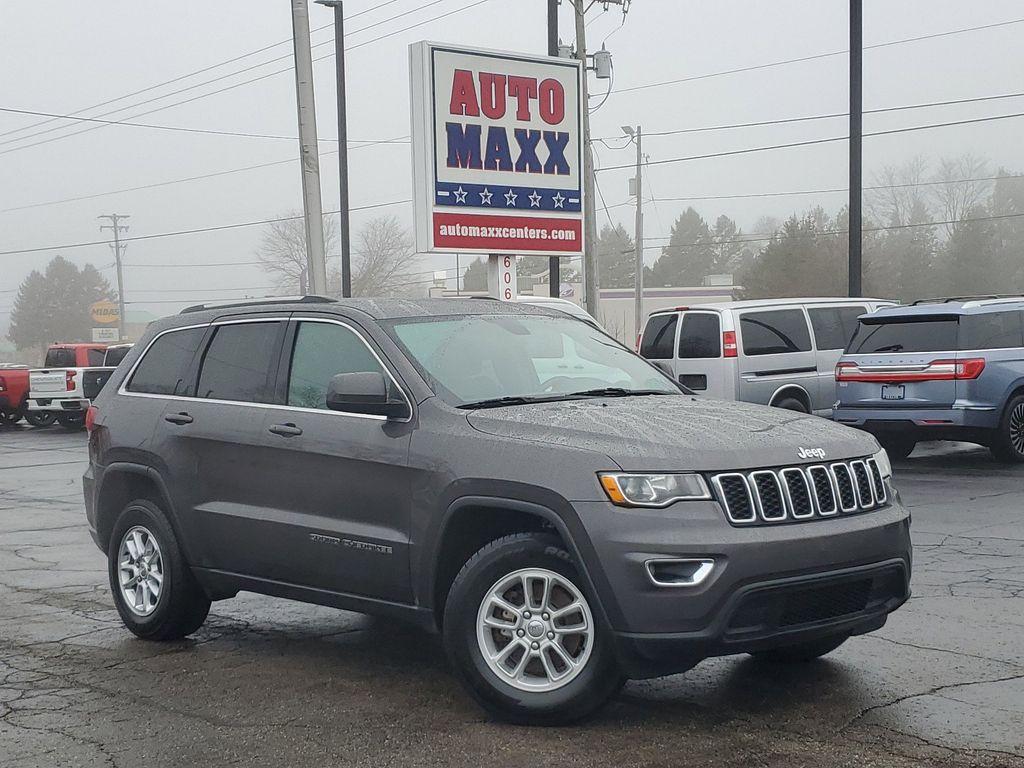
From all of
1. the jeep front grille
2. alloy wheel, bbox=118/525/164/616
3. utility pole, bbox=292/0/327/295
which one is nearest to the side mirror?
the jeep front grille

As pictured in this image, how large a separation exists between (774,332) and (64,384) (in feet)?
53.3

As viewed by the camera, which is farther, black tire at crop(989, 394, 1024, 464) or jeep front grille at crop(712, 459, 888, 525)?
black tire at crop(989, 394, 1024, 464)

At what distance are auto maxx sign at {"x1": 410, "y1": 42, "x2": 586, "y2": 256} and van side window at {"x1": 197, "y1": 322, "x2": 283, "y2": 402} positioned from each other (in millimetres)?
10928

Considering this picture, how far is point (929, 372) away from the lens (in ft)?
46.5

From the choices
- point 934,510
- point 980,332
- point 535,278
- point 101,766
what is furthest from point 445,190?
Result: point 535,278

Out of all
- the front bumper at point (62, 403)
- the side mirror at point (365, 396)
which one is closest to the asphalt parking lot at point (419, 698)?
the side mirror at point (365, 396)

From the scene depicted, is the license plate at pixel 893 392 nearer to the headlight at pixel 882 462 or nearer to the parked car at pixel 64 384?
the headlight at pixel 882 462

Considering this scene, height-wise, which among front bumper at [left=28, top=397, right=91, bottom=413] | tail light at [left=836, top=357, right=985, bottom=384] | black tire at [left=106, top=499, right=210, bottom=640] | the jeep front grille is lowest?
front bumper at [left=28, top=397, right=91, bottom=413]

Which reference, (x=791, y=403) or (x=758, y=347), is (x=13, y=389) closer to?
(x=758, y=347)

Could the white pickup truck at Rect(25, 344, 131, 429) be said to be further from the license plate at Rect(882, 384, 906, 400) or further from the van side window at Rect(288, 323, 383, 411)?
the van side window at Rect(288, 323, 383, 411)

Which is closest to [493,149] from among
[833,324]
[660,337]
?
[660,337]

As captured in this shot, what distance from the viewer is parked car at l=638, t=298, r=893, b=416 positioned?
1619 cm

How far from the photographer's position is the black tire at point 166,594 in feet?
22.1

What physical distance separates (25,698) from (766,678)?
3.28 m
